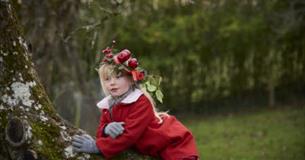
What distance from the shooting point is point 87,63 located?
11.7 metres

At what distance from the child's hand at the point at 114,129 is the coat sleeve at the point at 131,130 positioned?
2 cm

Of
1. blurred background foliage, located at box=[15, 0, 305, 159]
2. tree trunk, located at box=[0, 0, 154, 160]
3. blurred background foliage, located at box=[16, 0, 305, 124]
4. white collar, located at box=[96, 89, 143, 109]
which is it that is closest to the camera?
tree trunk, located at box=[0, 0, 154, 160]

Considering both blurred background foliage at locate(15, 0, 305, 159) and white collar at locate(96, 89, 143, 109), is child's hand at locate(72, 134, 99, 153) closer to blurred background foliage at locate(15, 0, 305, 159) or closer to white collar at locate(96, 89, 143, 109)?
white collar at locate(96, 89, 143, 109)

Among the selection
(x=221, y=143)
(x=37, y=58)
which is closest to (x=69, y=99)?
(x=37, y=58)

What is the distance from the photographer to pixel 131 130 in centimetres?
381

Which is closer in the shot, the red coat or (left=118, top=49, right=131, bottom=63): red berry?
the red coat

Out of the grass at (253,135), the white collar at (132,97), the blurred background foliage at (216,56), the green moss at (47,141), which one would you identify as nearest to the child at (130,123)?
the white collar at (132,97)

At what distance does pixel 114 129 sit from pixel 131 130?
11 cm

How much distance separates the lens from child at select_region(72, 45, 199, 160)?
379 cm

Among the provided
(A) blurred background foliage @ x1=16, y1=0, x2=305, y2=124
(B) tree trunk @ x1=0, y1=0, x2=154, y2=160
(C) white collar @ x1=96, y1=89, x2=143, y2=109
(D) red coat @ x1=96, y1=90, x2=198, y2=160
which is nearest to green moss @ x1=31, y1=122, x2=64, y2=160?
(B) tree trunk @ x1=0, y1=0, x2=154, y2=160

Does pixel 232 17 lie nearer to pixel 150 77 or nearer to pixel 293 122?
pixel 293 122

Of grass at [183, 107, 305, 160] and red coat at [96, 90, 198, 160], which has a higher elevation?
red coat at [96, 90, 198, 160]

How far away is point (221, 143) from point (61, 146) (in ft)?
21.8

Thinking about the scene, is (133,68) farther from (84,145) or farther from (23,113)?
(23,113)
